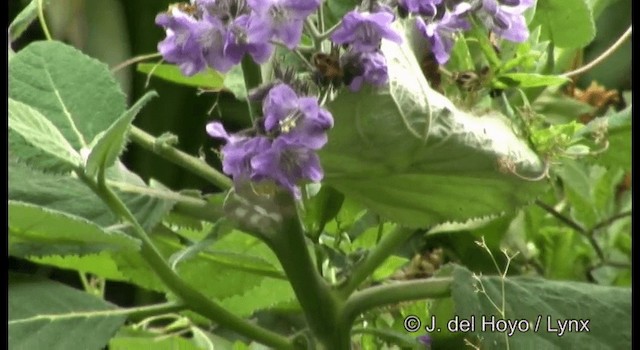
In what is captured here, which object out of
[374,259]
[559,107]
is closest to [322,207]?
[374,259]

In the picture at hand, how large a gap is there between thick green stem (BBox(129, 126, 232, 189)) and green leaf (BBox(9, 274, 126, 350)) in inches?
2.4

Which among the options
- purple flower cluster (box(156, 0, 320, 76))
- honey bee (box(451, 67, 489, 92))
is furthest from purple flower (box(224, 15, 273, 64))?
honey bee (box(451, 67, 489, 92))

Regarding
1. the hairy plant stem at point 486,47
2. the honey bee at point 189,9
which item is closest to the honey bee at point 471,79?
the hairy plant stem at point 486,47

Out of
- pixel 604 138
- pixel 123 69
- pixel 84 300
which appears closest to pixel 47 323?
pixel 84 300

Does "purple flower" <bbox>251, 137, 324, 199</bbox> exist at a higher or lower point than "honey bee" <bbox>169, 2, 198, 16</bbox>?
lower

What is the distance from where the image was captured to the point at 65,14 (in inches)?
14.8

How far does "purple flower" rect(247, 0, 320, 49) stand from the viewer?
237 mm

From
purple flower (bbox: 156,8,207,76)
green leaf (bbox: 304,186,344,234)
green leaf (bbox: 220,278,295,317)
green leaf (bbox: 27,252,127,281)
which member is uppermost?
purple flower (bbox: 156,8,207,76)

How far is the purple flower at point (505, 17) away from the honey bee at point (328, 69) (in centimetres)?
6

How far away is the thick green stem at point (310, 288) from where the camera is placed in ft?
0.97

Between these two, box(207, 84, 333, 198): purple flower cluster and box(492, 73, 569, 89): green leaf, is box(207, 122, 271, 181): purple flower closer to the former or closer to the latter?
box(207, 84, 333, 198): purple flower cluster

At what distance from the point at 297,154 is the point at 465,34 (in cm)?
12

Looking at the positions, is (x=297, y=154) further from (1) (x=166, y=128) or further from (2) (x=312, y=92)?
(1) (x=166, y=128)

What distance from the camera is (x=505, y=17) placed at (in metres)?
0.29
